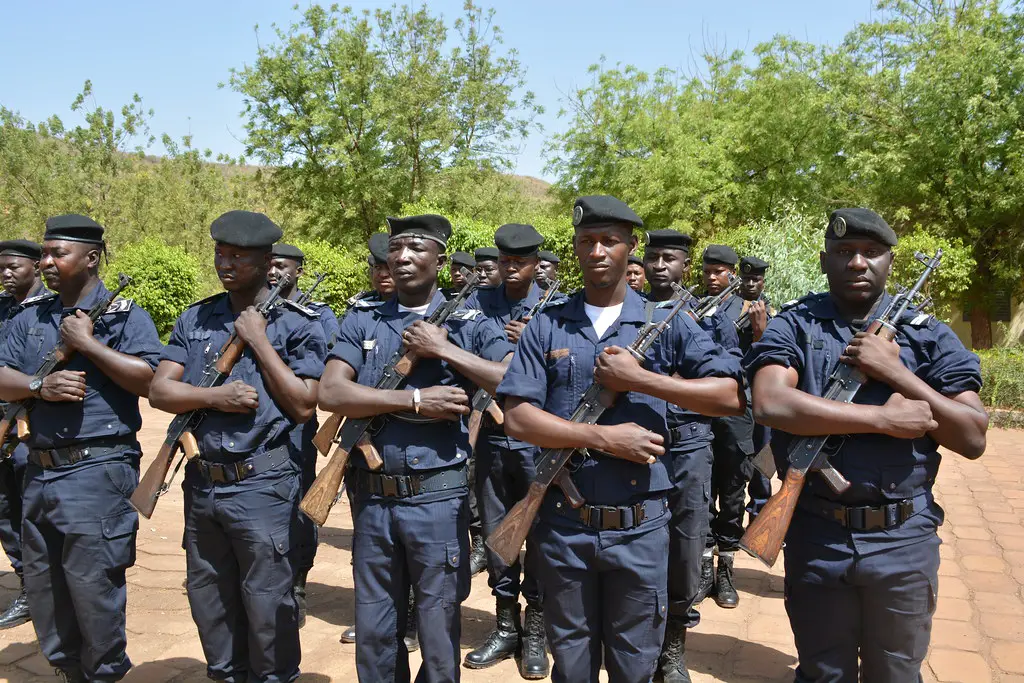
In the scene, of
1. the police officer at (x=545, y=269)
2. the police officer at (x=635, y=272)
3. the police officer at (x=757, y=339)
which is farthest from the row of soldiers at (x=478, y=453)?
the police officer at (x=545, y=269)

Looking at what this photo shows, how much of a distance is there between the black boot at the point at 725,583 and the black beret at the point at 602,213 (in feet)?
11.3

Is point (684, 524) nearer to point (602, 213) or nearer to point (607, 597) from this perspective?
point (607, 597)

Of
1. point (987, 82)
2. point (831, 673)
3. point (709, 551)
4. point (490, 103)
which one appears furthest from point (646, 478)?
point (490, 103)

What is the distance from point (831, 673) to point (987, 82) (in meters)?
21.0

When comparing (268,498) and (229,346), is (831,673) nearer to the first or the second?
(268,498)

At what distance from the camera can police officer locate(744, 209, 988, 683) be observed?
2975 mm

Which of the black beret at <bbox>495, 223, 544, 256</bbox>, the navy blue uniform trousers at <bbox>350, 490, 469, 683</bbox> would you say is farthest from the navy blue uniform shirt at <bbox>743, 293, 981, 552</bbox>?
the black beret at <bbox>495, 223, 544, 256</bbox>

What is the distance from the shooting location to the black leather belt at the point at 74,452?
4184mm

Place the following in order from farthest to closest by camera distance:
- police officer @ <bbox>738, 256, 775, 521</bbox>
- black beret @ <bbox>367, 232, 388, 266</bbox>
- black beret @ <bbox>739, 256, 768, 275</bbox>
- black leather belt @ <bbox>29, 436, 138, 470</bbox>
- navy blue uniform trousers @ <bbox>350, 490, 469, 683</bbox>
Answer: black beret @ <bbox>739, 256, 768, 275</bbox> < black beret @ <bbox>367, 232, 388, 266</bbox> < police officer @ <bbox>738, 256, 775, 521</bbox> < black leather belt @ <bbox>29, 436, 138, 470</bbox> < navy blue uniform trousers @ <bbox>350, 490, 469, 683</bbox>

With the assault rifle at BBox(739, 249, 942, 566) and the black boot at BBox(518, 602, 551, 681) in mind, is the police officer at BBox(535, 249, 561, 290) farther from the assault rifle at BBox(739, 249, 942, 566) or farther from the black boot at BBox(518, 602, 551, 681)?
the assault rifle at BBox(739, 249, 942, 566)

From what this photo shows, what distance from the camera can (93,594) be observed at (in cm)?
406

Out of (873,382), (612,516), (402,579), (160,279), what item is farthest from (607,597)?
(160,279)

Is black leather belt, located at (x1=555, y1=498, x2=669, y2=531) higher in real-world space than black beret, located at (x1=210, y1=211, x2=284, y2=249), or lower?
lower

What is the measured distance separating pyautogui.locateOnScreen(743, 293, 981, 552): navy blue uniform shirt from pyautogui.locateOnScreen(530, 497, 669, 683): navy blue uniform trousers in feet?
2.27
